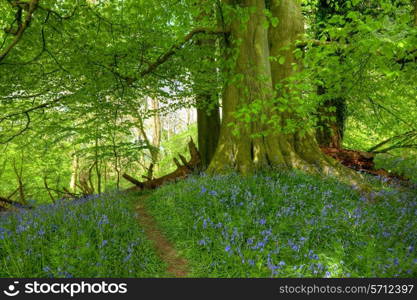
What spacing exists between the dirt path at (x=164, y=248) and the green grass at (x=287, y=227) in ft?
0.42

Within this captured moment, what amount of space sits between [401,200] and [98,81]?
312 inches

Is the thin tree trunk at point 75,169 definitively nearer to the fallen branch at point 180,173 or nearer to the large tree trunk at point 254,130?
the fallen branch at point 180,173

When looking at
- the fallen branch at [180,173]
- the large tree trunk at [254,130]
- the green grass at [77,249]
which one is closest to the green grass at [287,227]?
the large tree trunk at [254,130]

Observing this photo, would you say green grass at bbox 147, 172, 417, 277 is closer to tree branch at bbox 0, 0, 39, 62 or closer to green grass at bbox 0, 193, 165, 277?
green grass at bbox 0, 193, 165, 277

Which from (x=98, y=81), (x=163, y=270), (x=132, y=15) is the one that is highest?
(x=132, y=15)

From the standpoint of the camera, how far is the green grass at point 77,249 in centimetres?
332

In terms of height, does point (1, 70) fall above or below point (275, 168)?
above

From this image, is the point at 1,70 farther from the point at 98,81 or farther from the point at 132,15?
the point at 132,15

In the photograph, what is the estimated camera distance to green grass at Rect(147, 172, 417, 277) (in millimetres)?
3484

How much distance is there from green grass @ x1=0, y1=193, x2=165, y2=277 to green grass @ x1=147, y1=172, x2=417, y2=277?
2.36ft

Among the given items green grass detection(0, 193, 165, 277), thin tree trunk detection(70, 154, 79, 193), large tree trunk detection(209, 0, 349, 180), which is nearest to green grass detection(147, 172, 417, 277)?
large tree trunk detection(209, 0, 349, 180)

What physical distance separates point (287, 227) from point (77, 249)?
307cm

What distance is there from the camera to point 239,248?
12.0 feet

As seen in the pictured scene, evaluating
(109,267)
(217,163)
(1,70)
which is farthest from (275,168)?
(1,70)
